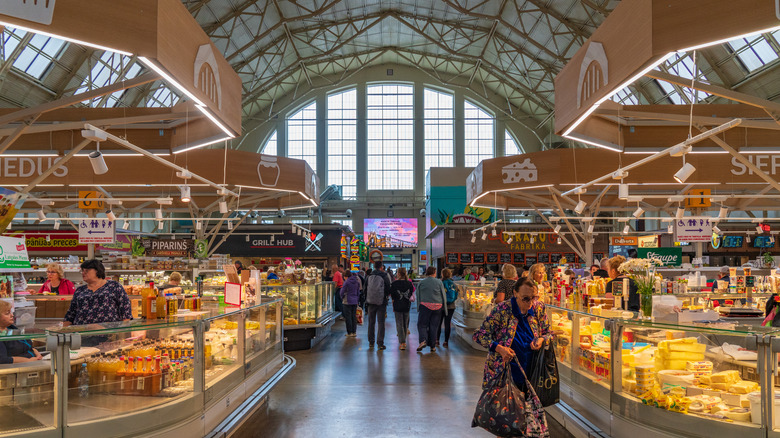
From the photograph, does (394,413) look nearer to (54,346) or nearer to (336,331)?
(54,346)

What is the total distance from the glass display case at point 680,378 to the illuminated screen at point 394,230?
29460 millimetres

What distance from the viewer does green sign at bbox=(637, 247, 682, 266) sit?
16.4 meters

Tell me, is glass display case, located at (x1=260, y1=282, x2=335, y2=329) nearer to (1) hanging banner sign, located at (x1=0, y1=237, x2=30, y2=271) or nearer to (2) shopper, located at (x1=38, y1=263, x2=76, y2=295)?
(2) shopper, located at (x1=38, y1=263, x2=76, y2=295)

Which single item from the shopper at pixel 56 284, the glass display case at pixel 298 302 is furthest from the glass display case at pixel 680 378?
the shopper at pixel 56 284

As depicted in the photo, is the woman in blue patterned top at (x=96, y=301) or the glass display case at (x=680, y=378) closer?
the glass display case at (x=680, y=378)

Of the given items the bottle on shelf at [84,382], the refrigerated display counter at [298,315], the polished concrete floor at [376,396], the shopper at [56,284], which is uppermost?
the shopper at [56,284]

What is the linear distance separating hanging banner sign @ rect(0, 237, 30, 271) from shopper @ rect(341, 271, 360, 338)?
6.98 meters

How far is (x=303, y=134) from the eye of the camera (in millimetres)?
36031

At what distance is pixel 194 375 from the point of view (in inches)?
177

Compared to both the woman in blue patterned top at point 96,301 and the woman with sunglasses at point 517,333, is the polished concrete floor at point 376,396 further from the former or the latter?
the woman in blue patterned top at point 96,301

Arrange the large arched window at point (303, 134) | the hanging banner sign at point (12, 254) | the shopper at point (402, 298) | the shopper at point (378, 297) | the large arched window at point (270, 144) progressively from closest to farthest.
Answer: the hanging banner sign at point (12, 254)
the shopper at point (402, 298)
the shopper at point (378, 297)
the large arched window at point (270, 144)
the large arched window at point (303, 134)

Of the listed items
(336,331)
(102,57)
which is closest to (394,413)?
(336,331)

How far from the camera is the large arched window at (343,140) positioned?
36.2 metres

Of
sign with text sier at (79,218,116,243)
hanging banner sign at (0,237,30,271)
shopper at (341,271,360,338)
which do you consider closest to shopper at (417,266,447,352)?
shopper at (341,271,360,338)
